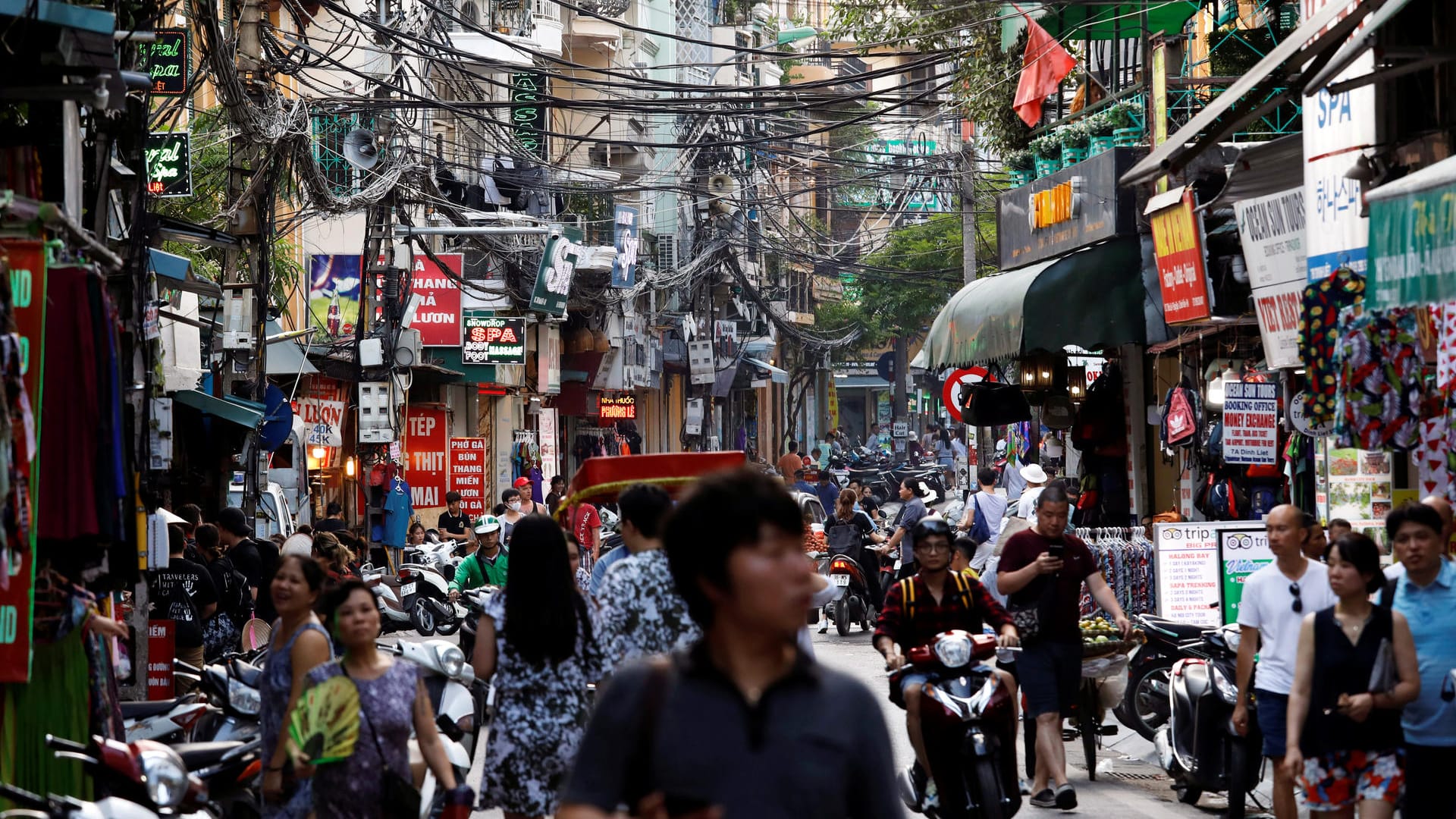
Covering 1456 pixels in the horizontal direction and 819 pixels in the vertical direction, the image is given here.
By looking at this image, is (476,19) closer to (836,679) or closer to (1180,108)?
(1180,108)

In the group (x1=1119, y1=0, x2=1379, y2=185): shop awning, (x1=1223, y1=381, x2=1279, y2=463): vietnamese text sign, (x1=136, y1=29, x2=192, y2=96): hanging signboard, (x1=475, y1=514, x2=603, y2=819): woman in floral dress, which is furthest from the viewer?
(x1=136, y1=29, x2=192, y2=96): hanging signboard

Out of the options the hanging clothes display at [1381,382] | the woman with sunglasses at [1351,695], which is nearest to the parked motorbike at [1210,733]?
the hanging clothes display at [1381,382]

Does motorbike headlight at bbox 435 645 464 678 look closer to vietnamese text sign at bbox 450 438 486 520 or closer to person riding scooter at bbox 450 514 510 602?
person riding scooter at bbox 450 514 510 602

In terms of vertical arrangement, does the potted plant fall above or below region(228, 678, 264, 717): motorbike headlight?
above

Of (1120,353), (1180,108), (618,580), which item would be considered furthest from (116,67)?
(1120,353)

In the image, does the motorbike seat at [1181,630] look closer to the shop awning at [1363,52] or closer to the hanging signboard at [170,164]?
the shop awning at [1363,52]

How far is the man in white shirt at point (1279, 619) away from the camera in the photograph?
332 inches

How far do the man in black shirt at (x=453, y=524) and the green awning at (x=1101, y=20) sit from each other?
972cm

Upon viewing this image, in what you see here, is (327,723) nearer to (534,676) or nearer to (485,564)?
(534,676)

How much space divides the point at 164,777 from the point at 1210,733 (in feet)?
18.5

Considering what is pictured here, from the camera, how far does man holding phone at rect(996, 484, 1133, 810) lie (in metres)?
10.4

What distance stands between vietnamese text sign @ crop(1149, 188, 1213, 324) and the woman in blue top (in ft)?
31.0

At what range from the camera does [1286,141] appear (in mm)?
13102

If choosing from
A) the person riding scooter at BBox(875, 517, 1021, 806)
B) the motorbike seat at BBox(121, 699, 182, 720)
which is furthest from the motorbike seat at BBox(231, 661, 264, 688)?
the person riding scooter at BBox(875, 517, 1021, 806)
